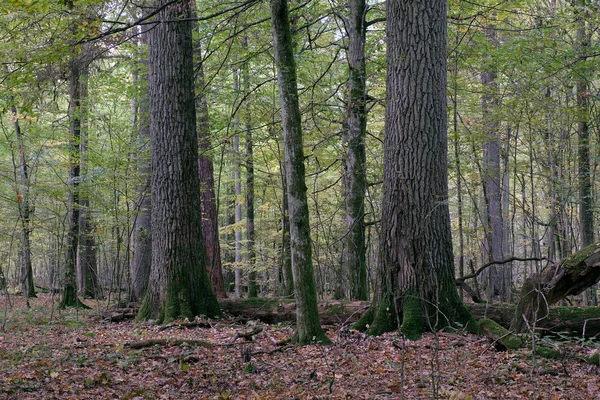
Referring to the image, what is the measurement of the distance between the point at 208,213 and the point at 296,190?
5.98 m

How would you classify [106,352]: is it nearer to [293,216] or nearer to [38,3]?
[293,216]

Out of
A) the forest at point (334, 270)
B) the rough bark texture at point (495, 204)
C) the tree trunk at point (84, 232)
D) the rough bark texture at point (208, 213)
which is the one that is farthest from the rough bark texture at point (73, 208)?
the rough bark texture at point (495, 204)

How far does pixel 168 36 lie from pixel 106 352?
5283 millimetres

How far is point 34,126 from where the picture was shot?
1527 centimetres

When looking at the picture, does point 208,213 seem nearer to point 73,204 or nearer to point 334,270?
point 73,204

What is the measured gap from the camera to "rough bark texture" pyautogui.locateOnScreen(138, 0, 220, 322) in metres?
8.31

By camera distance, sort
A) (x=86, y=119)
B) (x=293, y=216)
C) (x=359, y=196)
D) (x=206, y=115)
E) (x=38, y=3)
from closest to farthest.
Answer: (x=38, y=3), (x=293, y=216), (x=359, y=196), (x=206, y=115), (x=86, y=119)

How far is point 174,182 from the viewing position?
842 cm

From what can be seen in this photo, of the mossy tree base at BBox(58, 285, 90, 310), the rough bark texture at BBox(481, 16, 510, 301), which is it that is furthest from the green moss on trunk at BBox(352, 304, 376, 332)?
the mossy tree base at BBox(58, 285, 90, 310)

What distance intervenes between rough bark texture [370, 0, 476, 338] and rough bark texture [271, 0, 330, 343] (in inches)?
41.7

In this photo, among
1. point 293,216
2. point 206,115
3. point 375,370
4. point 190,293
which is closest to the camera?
point 375,370

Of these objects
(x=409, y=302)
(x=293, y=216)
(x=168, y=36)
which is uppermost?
(x=168, y=36)

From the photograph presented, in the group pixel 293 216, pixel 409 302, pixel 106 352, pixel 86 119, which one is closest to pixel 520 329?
pixel 409 302

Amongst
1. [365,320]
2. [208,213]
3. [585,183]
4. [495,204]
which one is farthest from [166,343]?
[495,204]
